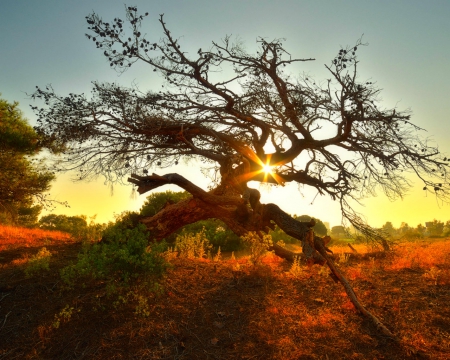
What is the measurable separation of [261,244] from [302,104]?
3.71 meters

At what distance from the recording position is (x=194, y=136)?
912 cm

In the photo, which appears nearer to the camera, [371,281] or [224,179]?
[371,281]

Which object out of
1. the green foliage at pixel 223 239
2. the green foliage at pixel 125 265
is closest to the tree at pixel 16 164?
the green foliage at pixel 223 239

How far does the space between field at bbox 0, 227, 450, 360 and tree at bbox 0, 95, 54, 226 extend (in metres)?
8.86

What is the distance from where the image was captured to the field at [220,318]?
468cm

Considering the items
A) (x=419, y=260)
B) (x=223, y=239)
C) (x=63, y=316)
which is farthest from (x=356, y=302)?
(x=223, y=239)

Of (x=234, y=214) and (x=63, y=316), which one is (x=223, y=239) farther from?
(x=63, y=316)

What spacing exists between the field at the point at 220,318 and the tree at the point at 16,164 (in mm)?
8863

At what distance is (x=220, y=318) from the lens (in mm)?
5500

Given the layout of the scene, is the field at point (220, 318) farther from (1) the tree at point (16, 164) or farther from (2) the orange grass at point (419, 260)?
(1) the tree at point (16, 164)

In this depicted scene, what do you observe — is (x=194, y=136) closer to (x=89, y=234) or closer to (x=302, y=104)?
(x=302, y=104)

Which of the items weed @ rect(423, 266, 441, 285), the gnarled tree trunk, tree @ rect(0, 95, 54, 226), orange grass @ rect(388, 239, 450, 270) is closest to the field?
weed @ rect(423, 266, 441, 285)

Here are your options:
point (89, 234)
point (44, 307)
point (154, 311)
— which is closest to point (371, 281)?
point (154, 311)

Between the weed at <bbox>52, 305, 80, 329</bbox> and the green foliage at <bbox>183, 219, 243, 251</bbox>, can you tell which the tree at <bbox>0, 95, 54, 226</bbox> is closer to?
the green foliage at <bbox>183, 219, 243, 251</bbox>
